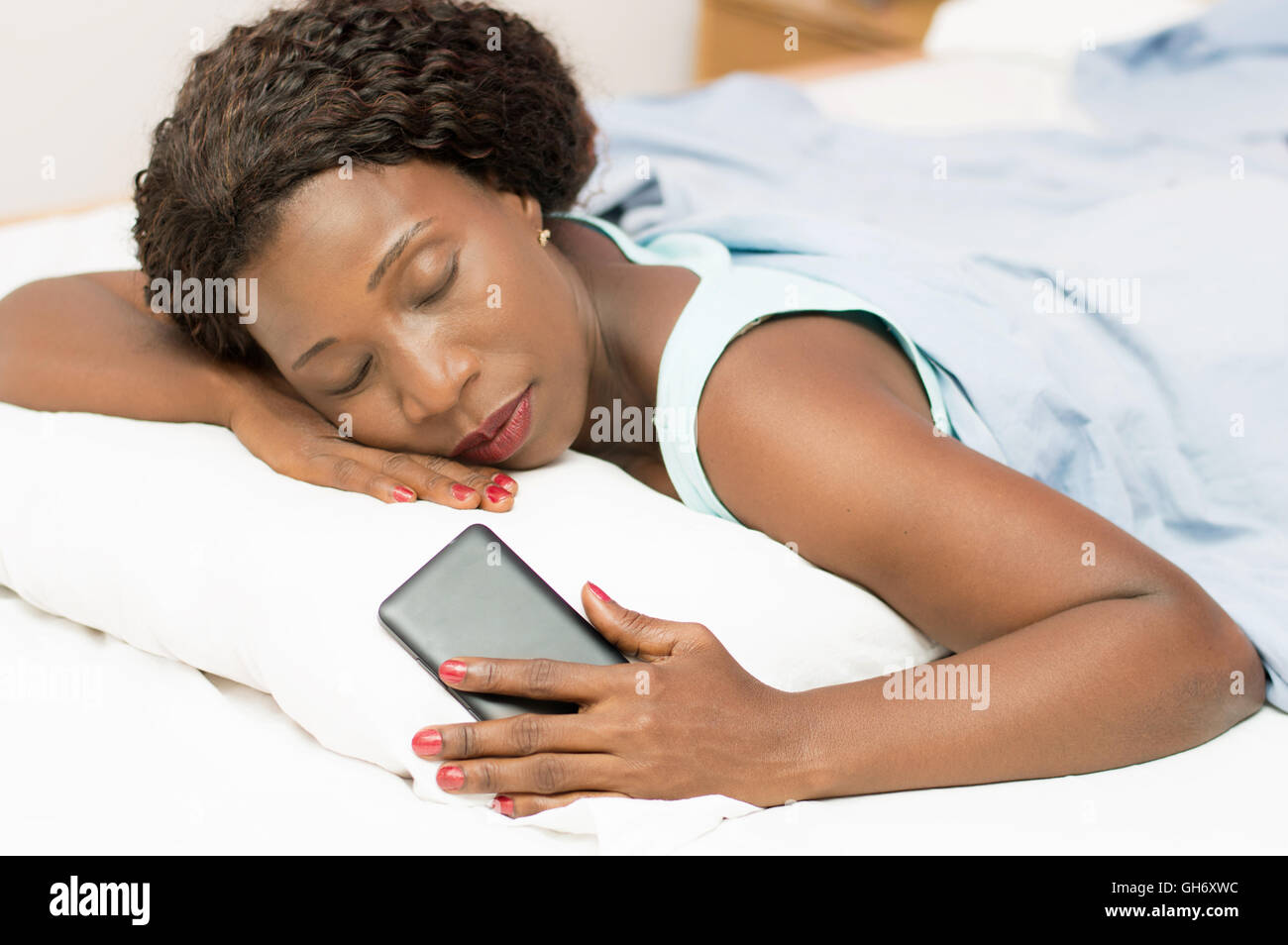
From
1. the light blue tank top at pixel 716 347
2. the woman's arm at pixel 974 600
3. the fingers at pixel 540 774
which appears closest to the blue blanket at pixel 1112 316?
the light blue tank top at pixel 716 347

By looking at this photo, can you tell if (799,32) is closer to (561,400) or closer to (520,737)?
(561,400)

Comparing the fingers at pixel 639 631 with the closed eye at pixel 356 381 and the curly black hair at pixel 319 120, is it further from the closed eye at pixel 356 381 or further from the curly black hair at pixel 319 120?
the curly black hair at pixel 319 120

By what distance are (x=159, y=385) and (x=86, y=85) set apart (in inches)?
62.1

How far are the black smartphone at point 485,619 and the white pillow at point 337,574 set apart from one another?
0.02 metres

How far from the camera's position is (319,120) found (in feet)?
3.08

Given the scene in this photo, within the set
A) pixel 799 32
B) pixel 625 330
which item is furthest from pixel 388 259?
pixel 799 32

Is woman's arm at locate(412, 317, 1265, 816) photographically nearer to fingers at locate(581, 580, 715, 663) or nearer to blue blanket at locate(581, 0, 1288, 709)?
fingers at locate(581, 580, 715, 663)

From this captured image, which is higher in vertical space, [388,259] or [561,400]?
[388,259]

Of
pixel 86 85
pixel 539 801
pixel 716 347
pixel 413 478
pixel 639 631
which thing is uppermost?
pixel 86 85

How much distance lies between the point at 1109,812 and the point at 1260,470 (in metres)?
0.44

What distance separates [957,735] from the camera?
0.82m

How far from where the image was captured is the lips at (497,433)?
971 millimetres
